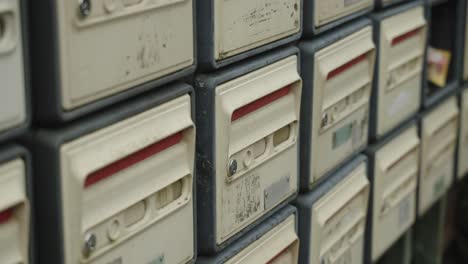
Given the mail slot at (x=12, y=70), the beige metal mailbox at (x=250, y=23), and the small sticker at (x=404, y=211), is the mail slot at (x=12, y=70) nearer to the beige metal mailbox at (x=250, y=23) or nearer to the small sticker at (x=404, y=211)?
the beige metal mailbox at (x=250, y=23)

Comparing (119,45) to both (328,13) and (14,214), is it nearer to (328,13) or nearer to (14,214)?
(14,214)

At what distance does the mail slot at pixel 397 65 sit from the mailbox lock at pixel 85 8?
0.93 meters

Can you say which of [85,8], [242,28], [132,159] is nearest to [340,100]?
[242,28]

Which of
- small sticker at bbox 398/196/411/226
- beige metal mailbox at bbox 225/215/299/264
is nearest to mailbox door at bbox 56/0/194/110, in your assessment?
beige metal mailbox at bbox 225/215/299/264

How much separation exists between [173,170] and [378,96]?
2.63 ft

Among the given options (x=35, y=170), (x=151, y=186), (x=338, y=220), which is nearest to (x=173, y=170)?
(x=151, y=186)

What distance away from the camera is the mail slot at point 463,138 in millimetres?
2342

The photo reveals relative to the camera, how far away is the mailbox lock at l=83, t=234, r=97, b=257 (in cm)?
97

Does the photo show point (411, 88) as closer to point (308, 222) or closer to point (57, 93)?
point (308, 222)

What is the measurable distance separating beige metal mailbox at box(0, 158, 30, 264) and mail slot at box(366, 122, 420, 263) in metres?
1.07

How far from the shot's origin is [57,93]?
907 millimetres

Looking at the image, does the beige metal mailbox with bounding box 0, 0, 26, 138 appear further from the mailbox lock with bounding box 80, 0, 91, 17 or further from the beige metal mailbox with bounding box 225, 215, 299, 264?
the beige metal mailbox with bounding box 225, 215, 299, 264

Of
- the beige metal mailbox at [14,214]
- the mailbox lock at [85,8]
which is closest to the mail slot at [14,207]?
the beige metal mailbox at [14,214]

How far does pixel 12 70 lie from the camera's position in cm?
85
